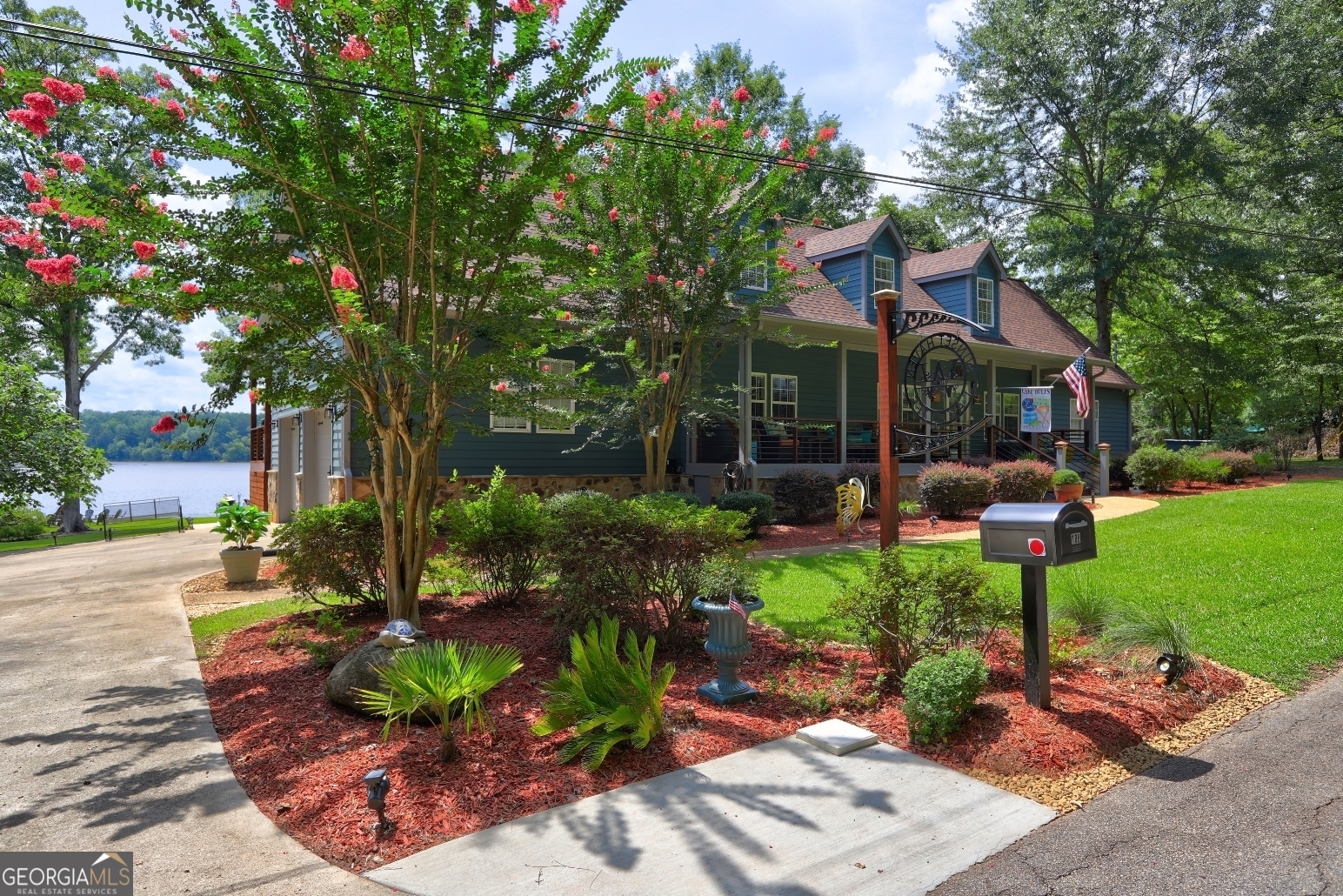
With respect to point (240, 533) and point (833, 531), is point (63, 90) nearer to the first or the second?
point (240, 533)

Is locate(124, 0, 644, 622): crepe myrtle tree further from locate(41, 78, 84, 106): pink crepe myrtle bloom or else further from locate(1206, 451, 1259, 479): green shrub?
locate(1206, 451, 1259, 479): green shrub

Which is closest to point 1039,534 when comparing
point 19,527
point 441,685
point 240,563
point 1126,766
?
point 1126,766

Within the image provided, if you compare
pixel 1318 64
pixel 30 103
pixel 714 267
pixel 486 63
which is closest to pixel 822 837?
pixel 486 63

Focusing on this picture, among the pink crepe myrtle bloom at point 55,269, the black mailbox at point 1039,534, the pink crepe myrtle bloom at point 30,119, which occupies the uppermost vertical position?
the pink crepe myrtle bloom at point 30,119

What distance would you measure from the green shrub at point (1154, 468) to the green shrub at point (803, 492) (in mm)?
10229

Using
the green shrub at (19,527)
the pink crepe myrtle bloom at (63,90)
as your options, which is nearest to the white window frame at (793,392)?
the pink crepe myrtle bloom at (63,90)

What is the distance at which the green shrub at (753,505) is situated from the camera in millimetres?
13508

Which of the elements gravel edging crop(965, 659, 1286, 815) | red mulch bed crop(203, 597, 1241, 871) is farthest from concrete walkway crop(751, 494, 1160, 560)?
gravel edging crop(965, 659, 1286, 815)

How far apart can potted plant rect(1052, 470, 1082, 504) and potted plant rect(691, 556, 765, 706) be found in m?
11.5

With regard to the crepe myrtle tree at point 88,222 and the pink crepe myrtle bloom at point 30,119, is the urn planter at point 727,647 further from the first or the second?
the pink crepe myrtle bloom at point 30,119

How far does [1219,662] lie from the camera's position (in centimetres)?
572

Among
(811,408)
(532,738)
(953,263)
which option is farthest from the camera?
(953,263)

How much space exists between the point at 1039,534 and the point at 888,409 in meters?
1.88

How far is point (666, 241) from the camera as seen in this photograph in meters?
12.1
